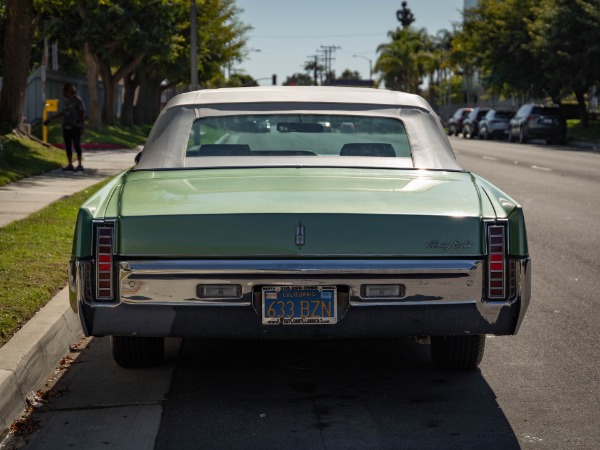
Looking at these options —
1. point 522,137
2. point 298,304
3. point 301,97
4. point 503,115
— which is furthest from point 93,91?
point 298,304

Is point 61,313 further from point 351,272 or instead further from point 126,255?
point 351,272

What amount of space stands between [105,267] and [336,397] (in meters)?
1.37

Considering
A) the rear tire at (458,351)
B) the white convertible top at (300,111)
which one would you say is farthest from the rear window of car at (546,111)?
the rear tire at (458,351)

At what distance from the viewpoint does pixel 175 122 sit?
6770mm

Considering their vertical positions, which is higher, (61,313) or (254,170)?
(254,170)

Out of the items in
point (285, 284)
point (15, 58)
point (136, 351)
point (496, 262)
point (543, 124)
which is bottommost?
point (543, 124)

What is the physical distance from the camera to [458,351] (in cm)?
616

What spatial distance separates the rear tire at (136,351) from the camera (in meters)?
6.12

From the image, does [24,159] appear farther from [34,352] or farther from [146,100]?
[146,100]

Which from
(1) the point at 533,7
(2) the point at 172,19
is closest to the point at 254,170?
(2) the point at 172,19

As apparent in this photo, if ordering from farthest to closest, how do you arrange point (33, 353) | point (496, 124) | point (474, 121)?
point (474, 121) < point (496, 124) < point (33, 353)

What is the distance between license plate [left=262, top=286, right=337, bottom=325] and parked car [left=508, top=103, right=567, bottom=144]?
42698 mm

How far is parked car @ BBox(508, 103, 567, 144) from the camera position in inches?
1836

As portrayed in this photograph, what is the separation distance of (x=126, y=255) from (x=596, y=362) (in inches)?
114
